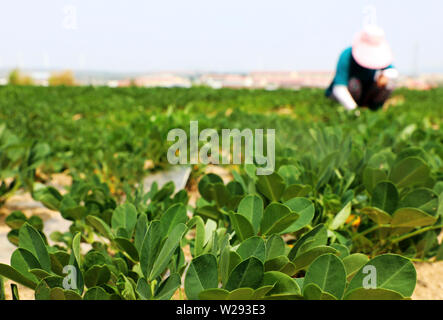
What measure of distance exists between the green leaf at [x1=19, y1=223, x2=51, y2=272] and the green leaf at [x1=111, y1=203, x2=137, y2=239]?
317mm

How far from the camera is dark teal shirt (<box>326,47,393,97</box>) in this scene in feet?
17.7

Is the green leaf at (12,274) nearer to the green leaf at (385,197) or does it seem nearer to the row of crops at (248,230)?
the row of crops at (248,230)

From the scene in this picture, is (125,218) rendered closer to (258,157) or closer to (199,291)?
(199,291)

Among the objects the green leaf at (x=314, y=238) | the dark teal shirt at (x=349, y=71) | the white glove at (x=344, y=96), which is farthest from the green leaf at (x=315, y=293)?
the dark teal shirt at (x=349, y=71)

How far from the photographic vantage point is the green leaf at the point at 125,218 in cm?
125

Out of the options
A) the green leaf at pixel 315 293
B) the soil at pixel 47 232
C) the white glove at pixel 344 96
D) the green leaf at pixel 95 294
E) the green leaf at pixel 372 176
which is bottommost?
the soil at pixel 47 232

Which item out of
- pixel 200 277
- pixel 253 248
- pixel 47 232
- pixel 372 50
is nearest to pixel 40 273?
pixel 200 277

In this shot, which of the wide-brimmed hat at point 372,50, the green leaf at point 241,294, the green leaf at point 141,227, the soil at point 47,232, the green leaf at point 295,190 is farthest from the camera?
the wide-brimmed hat at point 372,50

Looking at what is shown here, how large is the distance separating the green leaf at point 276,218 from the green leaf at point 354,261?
18cm

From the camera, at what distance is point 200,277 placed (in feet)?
2.72

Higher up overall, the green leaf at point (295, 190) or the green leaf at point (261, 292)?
the green leaf at point (295, 190)
